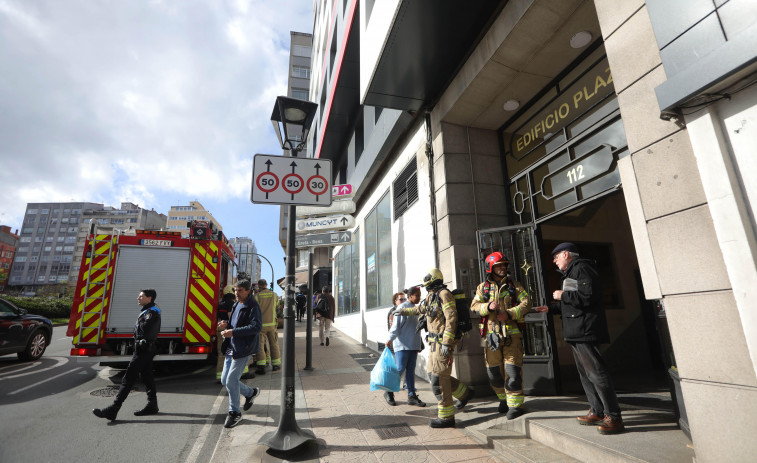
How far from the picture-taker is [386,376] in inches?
203

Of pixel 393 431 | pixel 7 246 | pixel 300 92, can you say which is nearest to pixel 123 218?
pixel 7 246

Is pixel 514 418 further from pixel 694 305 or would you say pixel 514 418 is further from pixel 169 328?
pixel 169 328

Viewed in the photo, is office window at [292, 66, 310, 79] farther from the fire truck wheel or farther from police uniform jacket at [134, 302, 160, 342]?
police uniform jacket at [134, 302, 160, 342]

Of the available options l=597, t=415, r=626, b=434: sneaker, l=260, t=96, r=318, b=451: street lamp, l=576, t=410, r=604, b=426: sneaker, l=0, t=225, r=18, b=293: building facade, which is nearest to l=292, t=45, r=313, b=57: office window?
l=260, t=96, r=318, b=451: street lamp

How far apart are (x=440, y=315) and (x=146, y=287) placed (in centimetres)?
624

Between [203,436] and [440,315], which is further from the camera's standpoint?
[440,315]

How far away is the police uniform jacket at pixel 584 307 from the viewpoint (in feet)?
11.8

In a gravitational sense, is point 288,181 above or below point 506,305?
above

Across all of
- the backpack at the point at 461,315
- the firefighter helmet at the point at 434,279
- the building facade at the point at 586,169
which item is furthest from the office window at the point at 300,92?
the backpack at the point at 461,315

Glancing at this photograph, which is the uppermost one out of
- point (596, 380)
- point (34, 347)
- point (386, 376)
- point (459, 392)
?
point (34, 347)

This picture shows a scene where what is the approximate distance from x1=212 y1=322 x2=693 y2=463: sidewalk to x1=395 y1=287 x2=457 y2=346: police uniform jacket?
1.03 metres

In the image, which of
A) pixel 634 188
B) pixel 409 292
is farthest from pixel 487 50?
pixel 409 292

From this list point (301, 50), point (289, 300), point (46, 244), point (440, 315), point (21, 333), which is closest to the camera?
point (289, 300)

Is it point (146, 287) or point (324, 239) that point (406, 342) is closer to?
Answer: point (324, 239)
